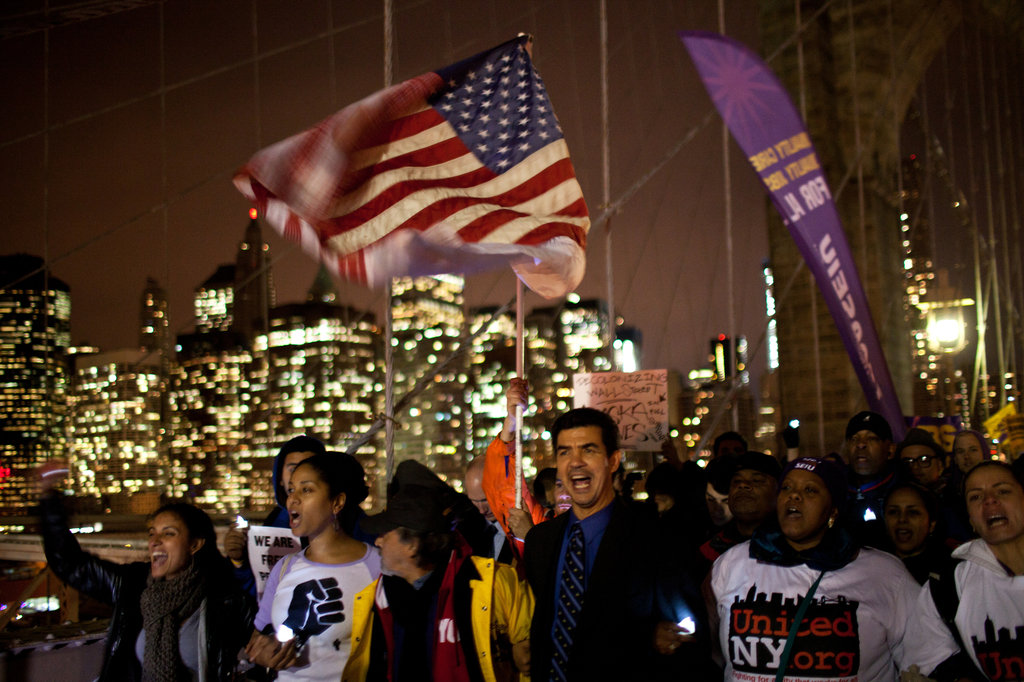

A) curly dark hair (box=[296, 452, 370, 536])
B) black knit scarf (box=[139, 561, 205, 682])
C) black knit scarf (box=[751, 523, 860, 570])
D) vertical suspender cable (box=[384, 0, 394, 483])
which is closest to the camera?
black knit scarf (box=[751, 523, 860, 570])

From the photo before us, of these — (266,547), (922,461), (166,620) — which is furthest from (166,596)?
(922,461)

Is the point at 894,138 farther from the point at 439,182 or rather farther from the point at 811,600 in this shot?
the point at 811,600

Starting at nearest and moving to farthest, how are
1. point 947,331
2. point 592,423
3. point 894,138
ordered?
1. point 592,423
2. point 894,138
3. point 947,331

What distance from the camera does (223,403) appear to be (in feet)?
156

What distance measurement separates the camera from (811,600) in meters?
2.69

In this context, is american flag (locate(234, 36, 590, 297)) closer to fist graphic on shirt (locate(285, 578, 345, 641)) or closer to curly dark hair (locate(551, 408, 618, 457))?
curly dark hair (locate(551, 408, 618, 457))

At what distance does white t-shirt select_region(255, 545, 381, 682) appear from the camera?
2830 millimetres

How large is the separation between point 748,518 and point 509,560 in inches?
39.2

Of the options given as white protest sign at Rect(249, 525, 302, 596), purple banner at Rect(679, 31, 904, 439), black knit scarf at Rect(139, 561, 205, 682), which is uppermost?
purple banner at Rect(679, 31, 904, 439)

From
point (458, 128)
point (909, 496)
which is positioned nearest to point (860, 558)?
point (909, 496)

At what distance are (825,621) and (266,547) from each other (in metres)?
2.04

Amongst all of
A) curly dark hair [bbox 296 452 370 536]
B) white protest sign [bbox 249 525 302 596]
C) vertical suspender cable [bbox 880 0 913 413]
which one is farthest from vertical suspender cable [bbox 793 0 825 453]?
white protest sign [bbox 249 525 302 596]

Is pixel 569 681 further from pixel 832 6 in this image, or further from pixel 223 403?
pixel 223 403

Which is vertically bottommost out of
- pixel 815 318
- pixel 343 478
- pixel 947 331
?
pixel 343 478
